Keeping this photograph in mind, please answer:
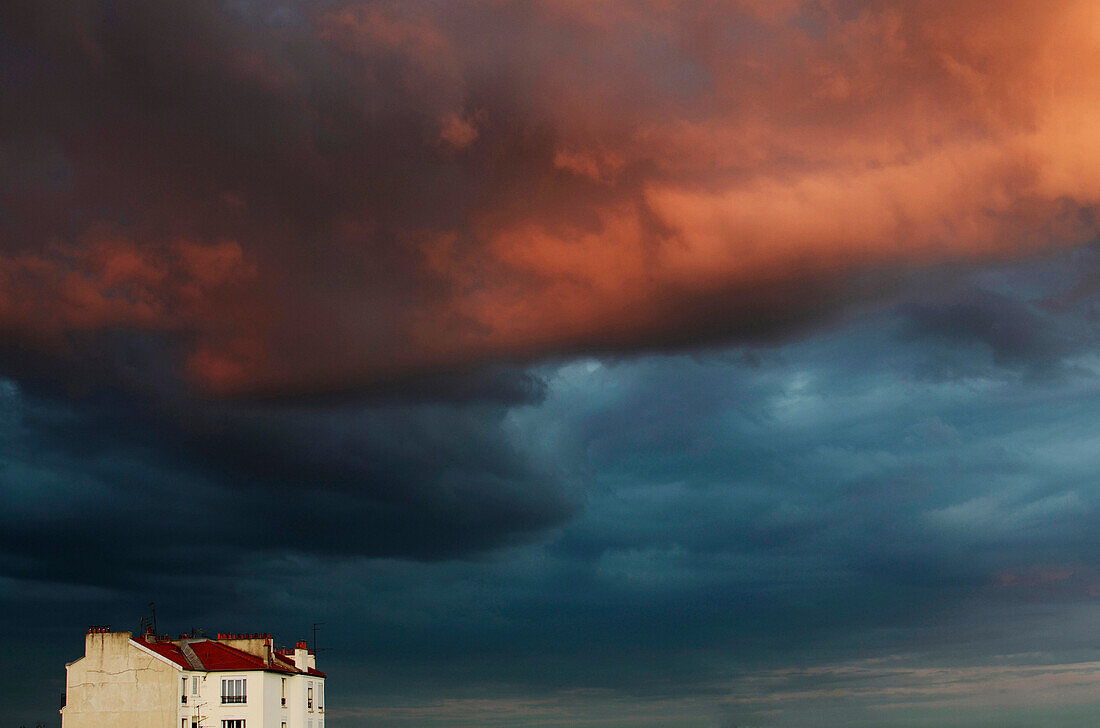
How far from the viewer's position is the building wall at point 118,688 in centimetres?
10812

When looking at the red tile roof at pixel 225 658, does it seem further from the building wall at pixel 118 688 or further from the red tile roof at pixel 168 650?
the building wall at pixel 118 688

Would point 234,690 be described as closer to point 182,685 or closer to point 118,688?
point 182,685

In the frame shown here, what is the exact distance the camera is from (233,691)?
113500mm

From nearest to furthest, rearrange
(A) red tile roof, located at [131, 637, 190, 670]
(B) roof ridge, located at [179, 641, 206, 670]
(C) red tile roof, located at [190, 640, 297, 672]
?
(A) red tile roof, located at [131, 637, 190, 670]
(B) roof ridge, located at [179, 641, 206, 670]
(C) red tile roof, located at [190, 640, 297, 672]

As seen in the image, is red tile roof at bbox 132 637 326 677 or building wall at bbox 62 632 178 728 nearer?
building wall at bbox 62 632 178 728

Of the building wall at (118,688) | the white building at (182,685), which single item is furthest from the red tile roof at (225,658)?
the building wall at (118,688)

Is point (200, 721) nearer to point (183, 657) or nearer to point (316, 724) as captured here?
point (183, 657)

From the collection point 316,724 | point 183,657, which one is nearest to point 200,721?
point 183,657

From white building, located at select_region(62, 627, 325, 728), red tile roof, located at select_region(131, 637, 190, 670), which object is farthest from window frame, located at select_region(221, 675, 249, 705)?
red tile roof, located at select_region(131, 637, 190, 670)

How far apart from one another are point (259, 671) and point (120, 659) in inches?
517

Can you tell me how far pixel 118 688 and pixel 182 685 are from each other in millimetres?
5817

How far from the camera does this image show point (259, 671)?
114 meters

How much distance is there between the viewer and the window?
372 ft

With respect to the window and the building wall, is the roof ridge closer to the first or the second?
the window
